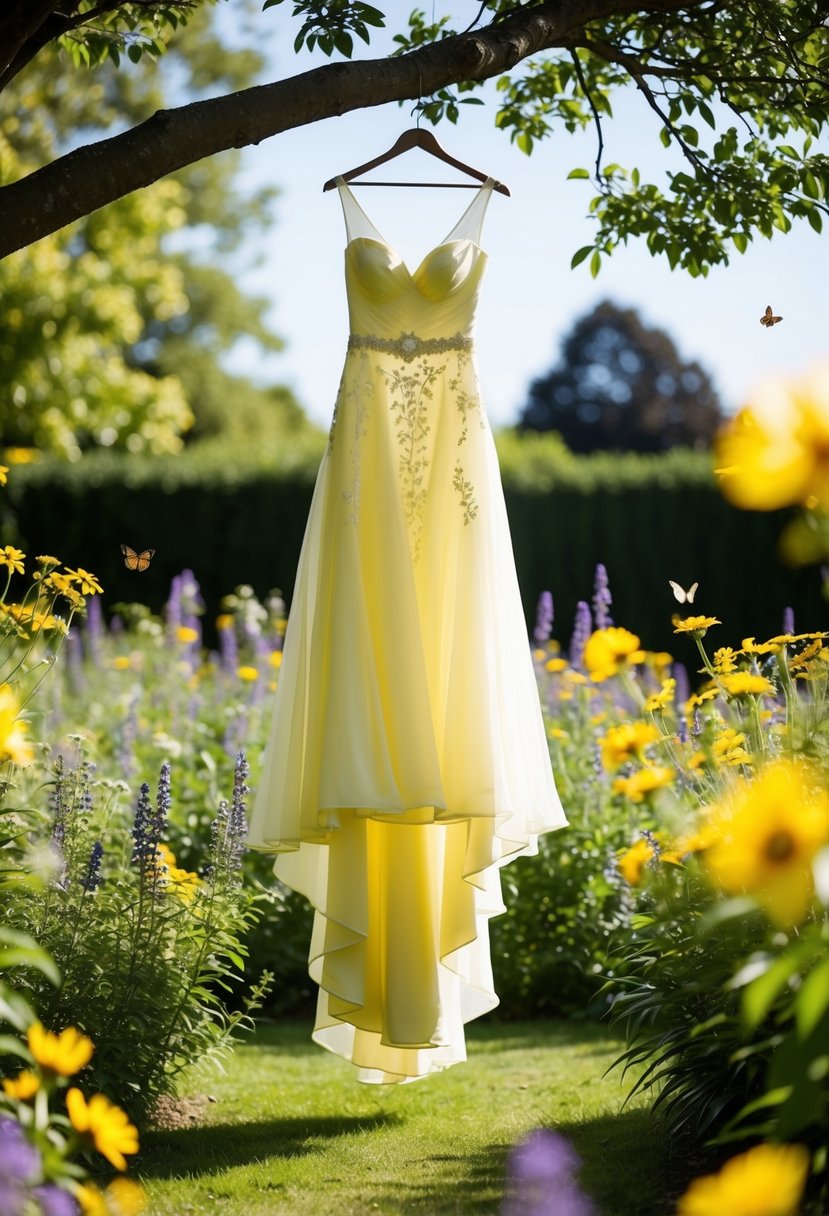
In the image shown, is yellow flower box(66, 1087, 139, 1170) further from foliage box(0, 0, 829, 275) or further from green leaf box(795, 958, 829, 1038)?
foliage box(0, 0, 829, 275)

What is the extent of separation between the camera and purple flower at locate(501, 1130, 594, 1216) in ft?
6.86

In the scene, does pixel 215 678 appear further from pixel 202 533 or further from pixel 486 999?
pixel 202 533

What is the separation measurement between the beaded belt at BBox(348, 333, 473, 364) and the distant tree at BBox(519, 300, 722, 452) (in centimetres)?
2668

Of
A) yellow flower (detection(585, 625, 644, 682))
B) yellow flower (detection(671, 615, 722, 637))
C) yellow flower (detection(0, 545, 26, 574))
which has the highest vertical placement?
yellow flower (detection(0, 545, 26, 574))

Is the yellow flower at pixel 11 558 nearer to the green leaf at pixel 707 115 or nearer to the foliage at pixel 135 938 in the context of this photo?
the foliage at pixel 135 938

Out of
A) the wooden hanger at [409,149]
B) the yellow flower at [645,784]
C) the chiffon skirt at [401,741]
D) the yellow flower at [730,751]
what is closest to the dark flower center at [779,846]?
A: the yellow flower at [645,784]

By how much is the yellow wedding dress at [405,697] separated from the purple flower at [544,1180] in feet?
1.00

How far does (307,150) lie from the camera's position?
421 cm

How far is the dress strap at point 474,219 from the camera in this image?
2.88 meters

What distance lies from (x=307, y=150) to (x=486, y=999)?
9.53ft

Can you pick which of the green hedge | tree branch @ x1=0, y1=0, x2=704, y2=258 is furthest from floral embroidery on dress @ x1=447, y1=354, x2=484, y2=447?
the green hedge

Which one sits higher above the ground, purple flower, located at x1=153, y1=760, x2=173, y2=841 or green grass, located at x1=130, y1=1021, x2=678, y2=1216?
purple flower, located at x1=153, y1=760, x2=173, y2=841

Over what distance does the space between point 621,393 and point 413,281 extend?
1144 inches

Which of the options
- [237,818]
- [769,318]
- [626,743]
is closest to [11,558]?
[237,818]
